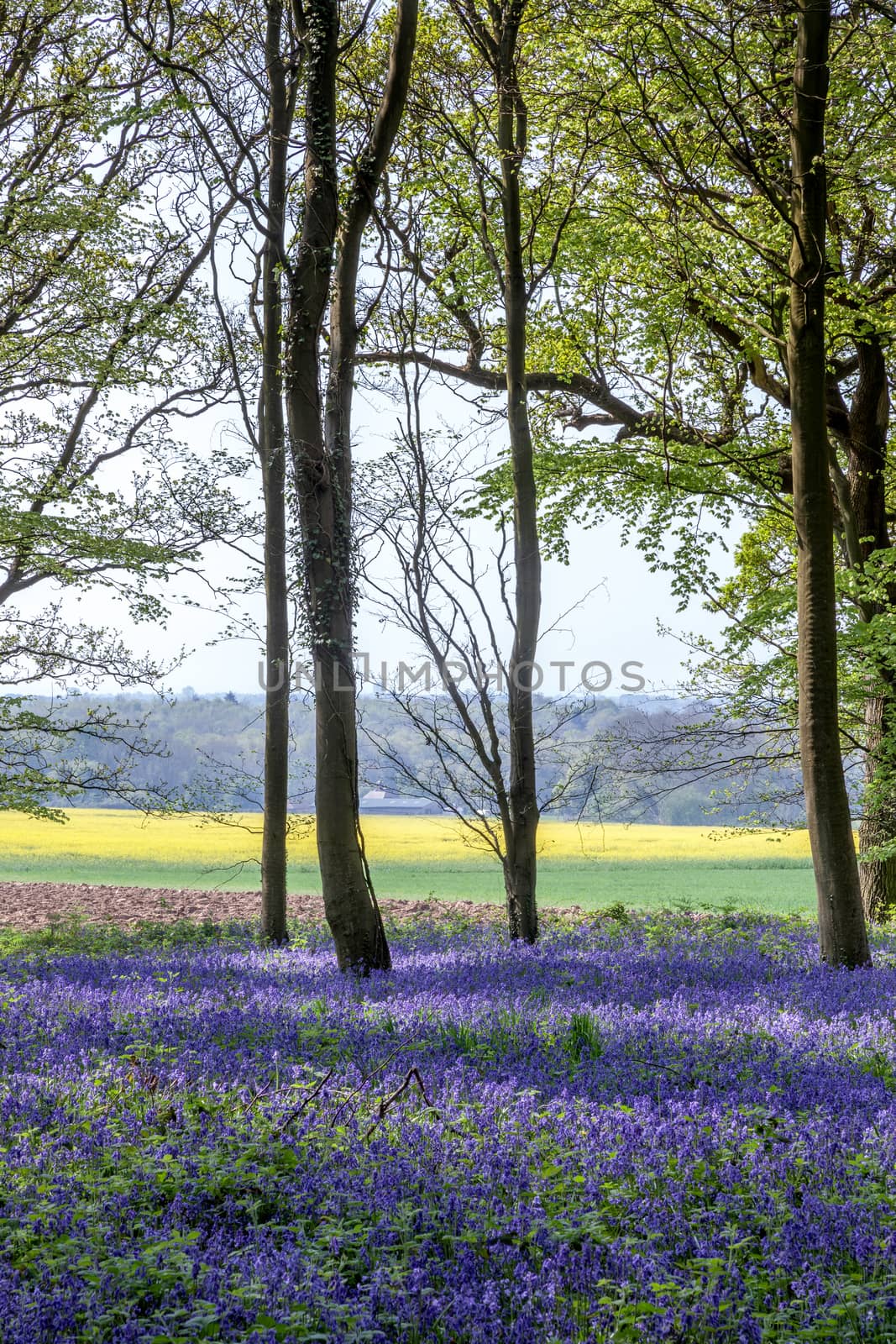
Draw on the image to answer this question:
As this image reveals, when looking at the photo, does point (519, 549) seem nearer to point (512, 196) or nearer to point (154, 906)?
→ point (512, 196)

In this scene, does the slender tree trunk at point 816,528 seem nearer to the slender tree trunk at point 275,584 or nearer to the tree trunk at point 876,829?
the tree trunk at point 876,829

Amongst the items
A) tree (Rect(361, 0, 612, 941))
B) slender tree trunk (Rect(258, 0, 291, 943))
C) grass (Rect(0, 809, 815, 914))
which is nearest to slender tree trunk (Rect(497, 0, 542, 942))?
tree (Rect(361, 0, 612, 941))

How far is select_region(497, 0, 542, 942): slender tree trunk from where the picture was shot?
10086 millimetres

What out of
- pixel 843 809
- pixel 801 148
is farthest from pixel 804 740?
pixel 801 148

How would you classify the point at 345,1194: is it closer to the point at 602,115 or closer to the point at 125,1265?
the point at 125,1265

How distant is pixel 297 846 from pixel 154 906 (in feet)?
33.9

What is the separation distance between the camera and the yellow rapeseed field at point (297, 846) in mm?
A: 30125

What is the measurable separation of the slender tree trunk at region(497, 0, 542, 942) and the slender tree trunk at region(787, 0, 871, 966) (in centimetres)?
264

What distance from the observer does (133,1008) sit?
6809mm

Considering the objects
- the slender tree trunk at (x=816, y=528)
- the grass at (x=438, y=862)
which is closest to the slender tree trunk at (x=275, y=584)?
the slender tree trunk at (x=816, y=528)

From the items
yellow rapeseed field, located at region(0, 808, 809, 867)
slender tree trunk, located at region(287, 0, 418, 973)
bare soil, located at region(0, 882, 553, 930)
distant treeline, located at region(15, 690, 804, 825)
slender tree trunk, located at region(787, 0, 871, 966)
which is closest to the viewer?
slender tree trunk, located at region(287, 0, 418, 973)

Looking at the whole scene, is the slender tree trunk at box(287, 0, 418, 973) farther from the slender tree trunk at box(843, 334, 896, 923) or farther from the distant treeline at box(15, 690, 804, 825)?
the slender tree trunk at box(843, 334, 896, 923)

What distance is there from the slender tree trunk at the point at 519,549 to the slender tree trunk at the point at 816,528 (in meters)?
2.64

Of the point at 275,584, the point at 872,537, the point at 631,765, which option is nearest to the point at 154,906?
the point at 275,584
